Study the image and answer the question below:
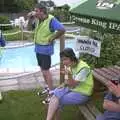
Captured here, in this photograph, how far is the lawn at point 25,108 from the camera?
6.64m

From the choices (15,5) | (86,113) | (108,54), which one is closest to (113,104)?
(86,113)

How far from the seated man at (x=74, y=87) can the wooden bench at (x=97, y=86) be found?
0.67 feet

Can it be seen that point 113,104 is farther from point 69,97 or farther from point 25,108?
point 25,108

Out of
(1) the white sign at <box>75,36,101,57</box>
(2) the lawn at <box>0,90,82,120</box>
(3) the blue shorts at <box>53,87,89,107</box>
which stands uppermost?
(1) the white sign at <box>75,36,101,57</box>

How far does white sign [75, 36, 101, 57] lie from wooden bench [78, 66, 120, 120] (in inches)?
15.3

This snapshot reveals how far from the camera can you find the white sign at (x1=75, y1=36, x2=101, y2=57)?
6297mm

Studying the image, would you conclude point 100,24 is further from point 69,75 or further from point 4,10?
point 4,10

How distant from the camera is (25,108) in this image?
7.05 m

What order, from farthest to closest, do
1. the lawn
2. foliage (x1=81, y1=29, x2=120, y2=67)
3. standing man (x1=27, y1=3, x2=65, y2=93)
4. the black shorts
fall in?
foliage (x1=81, y1=29, x2=120, y2=67)
the black shorts
standing man (x1=27, y1=3, x2=65, y2=93)
the lawn

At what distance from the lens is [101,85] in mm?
5891

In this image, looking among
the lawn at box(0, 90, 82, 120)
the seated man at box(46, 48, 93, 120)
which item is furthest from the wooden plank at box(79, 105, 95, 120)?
the lawn at box(0, 90, 82, 120)

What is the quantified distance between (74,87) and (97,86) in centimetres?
54

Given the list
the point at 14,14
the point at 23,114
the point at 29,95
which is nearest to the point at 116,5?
the point at 23,114

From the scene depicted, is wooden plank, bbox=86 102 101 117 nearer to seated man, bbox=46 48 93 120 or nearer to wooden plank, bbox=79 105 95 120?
wooden plank, bbox=79 105 95 120
